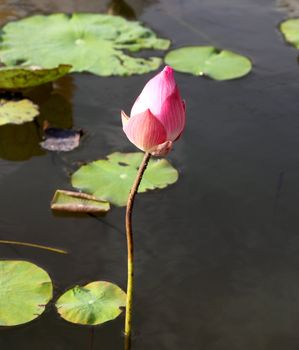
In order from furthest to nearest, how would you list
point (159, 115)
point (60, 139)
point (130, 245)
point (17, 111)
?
point (17, 111), point (60, 139), point (130, 245), point (159, 115)

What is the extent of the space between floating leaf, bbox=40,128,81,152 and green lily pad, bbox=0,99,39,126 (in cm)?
11

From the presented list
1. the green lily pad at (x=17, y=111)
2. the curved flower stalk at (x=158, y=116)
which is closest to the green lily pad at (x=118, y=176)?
the green lily pad at (x=17, y=111)

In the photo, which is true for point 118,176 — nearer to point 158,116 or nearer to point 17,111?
point 17,111

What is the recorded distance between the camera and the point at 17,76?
2809 mm

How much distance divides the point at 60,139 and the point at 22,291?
889 millimetres

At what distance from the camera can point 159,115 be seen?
1591 mm

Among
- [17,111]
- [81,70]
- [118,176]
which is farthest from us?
[81,70]

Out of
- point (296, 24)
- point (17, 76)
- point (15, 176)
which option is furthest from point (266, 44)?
point (15, 176)

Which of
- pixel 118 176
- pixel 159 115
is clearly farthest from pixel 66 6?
pixel 159 115

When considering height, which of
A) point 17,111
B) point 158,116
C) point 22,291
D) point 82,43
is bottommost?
point 22,291

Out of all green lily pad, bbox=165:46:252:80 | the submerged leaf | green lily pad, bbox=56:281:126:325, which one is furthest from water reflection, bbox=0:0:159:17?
green lily pad, bbox=56:281:126:325

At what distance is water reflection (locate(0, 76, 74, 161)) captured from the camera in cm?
272

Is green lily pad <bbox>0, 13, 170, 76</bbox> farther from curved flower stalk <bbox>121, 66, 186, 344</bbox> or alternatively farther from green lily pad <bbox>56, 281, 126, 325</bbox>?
curved flower stalk <bbox>121, 66, 186, 344</bbox>

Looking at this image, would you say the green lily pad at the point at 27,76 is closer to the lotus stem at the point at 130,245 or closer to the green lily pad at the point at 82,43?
the green lily pad at the point at 82,43
